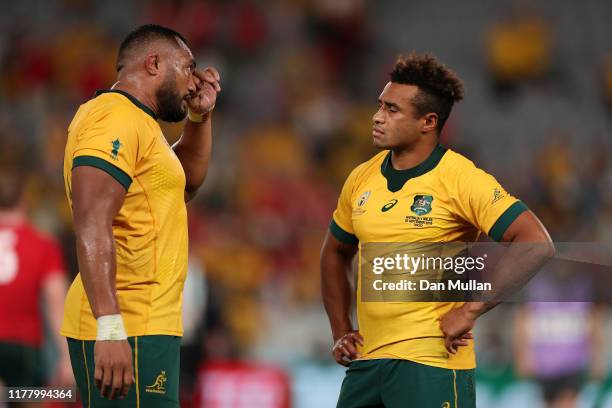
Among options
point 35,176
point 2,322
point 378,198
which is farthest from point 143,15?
point 378,198

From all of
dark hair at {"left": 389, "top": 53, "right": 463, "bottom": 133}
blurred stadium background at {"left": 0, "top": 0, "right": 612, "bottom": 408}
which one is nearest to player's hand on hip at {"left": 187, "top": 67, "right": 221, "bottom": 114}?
dark hair at {"left": 389, "top": 53, "right": 463, "bottom": 133}

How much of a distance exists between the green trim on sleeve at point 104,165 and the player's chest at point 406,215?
43.3 inches

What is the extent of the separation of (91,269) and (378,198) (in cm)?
131

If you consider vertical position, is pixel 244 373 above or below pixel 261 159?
below

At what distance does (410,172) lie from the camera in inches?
176

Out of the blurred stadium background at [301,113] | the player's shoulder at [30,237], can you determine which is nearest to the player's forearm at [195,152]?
the player's shoulder at [30,237]

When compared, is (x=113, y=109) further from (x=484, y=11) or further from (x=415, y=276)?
(x=484, y=11)

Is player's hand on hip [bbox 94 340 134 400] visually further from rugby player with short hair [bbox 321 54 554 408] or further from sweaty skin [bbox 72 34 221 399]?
rugby player with short hair [bbox 321 54 554 408]

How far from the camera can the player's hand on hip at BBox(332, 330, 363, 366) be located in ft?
14.7

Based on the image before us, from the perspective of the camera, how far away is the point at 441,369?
4.26 meters

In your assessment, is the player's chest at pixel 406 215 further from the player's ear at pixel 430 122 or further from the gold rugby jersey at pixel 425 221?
the player's ear at pixel 430 122

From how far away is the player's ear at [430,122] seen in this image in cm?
452

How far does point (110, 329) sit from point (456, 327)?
136 cm

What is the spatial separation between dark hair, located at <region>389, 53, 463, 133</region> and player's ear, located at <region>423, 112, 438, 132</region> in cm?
2
